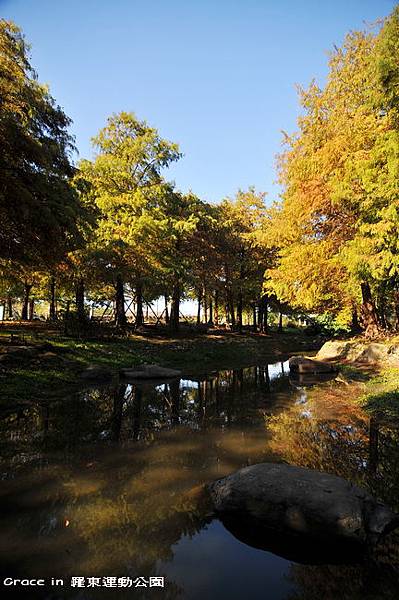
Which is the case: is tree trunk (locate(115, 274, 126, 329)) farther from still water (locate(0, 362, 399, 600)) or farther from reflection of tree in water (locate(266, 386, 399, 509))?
reflection of tree in water (locate(266, 386, 399, 509))

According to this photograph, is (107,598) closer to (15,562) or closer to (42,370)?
(15,562)

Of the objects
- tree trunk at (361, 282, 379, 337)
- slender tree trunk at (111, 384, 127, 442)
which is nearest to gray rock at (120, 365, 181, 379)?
slender tree trunk at (111, 384, 127, 442)

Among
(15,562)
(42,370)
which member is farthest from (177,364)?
(15,562)

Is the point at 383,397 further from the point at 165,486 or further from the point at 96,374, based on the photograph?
the point at 96,374

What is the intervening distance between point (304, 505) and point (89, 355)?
47.4ft

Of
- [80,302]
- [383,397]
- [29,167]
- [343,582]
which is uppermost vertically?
[29,167]

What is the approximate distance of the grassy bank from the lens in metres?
12.4

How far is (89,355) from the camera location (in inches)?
670

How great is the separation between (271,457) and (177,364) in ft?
44.1

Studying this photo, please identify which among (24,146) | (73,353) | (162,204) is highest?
(162,204)

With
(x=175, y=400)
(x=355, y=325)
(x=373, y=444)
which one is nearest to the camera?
(x=373, y=444)

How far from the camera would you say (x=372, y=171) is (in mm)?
12047

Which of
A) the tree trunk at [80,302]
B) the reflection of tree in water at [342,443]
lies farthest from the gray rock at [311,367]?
the tree trunk at [80,302]

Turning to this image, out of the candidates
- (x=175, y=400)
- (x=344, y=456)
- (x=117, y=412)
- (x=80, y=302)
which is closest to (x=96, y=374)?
(x=175, y=400)
